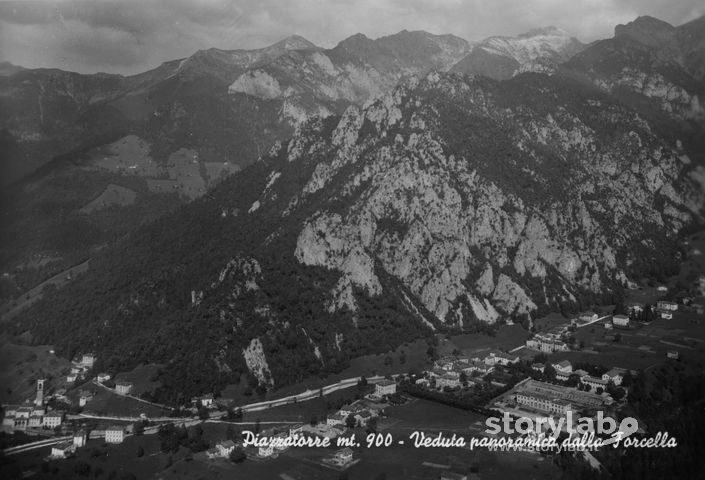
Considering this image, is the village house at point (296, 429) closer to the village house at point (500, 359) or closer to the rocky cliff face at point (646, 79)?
the village house at point (500, 359)

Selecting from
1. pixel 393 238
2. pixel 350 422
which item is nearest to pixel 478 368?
pixel 350 422

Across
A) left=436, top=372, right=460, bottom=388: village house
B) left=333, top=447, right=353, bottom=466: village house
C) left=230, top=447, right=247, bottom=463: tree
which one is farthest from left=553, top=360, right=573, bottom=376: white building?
left=230, top=447, right=247, bottom=463: tree

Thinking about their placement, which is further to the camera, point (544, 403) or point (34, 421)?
point (544, 403)

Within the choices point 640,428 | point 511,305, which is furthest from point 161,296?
point 640,428

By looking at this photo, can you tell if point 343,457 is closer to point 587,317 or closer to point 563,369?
point 563,369

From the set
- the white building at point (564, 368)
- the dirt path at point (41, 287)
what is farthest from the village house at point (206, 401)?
the dirt path at point (41, 287)

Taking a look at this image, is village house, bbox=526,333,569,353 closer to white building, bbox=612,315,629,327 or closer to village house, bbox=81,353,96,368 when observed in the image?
white building, bbox=612,315,629,327
